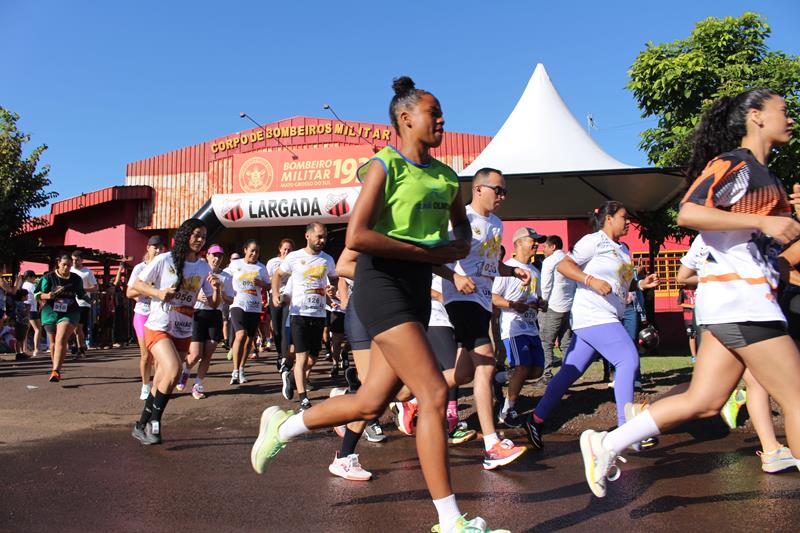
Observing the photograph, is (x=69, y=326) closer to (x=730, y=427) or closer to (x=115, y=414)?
(x=115, y=414)

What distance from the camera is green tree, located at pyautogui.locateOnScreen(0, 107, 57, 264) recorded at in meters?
21.0

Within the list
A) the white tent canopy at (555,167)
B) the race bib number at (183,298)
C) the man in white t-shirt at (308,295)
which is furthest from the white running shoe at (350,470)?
the white tent canopy at (555,167)

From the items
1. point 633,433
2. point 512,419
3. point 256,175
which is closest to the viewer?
point 633,433

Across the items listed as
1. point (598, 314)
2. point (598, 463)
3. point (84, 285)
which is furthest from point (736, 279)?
point (84, 285)

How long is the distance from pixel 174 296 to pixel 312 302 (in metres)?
2.17

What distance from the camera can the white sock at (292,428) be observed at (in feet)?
12.2

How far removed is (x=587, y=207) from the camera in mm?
15070

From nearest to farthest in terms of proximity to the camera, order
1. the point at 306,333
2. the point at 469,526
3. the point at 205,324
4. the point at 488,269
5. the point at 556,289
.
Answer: the point at 469,526, the point at 488,269, the point at 306,333, the point at 205,324, the point at 556,289

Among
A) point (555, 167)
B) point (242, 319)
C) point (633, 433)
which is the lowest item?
point (633, 433)

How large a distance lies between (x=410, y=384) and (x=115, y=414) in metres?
5.59

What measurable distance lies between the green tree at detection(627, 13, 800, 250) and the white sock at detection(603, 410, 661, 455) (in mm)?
12185

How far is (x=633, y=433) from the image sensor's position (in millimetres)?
3477

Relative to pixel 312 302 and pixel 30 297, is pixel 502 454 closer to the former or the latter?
pixel 312 302

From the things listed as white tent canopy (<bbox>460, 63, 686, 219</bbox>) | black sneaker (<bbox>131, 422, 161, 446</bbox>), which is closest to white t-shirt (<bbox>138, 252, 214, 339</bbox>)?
black sneaker (<bbox>131, 422, 161, 446</bbox>)
